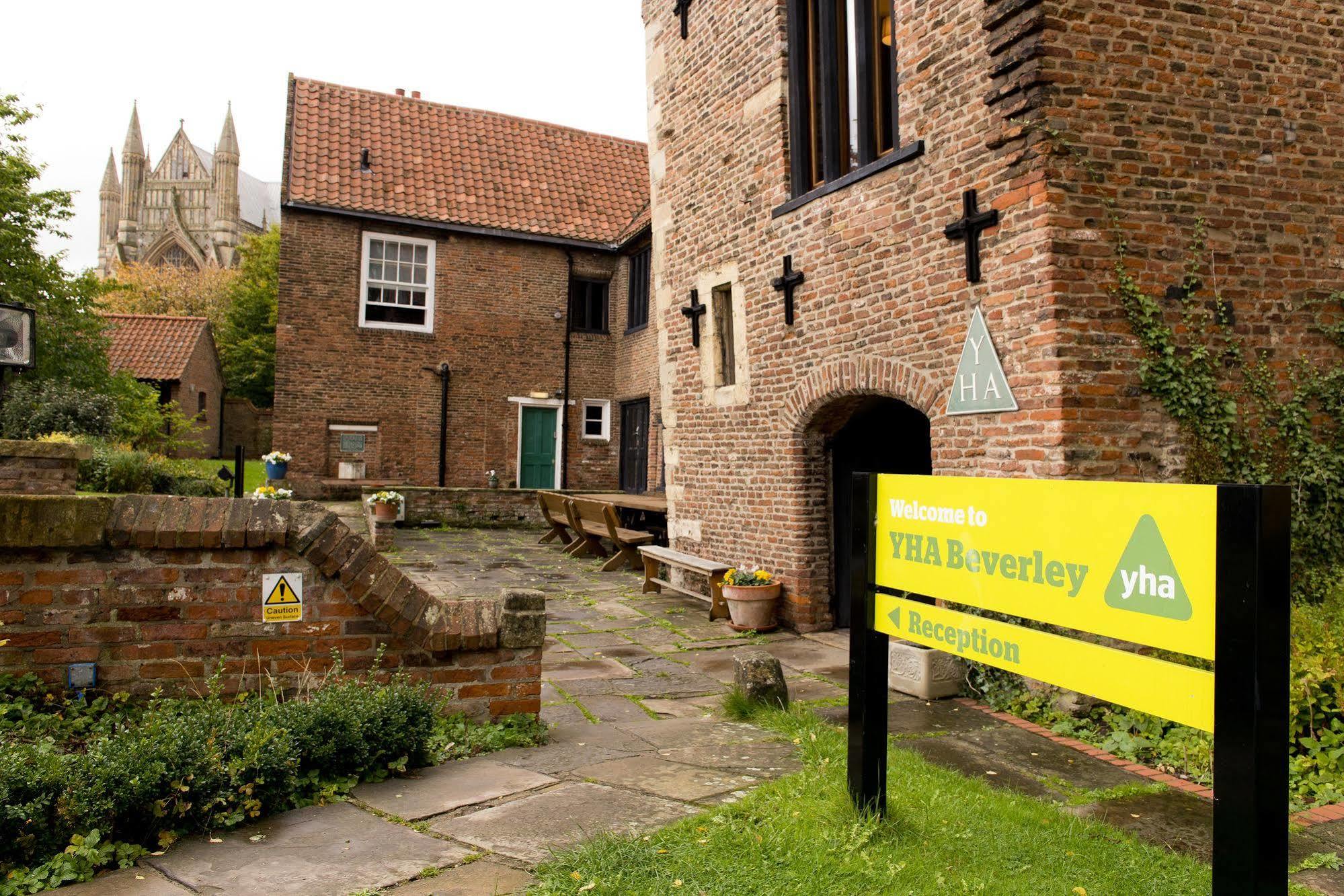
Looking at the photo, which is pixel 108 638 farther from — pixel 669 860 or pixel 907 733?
pixel 907 733

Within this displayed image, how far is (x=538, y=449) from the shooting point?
19.6 meters

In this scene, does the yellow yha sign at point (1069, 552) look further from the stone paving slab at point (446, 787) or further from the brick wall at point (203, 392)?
the brick wall at point (203, 392)

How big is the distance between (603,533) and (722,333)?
3.85 metres

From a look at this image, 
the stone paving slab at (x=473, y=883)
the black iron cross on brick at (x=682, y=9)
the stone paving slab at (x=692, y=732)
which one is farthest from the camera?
the black iron cross on brick at (x=682, y=9)

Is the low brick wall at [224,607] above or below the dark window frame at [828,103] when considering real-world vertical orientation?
below

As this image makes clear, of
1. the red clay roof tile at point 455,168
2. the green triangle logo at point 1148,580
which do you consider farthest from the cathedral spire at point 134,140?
the green triangle logo at point 1148,580

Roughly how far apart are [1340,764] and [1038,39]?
169 inches

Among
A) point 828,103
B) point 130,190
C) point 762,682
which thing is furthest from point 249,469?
point 130,190

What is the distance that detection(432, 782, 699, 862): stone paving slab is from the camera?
3.09 m

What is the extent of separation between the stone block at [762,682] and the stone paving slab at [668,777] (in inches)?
43.7

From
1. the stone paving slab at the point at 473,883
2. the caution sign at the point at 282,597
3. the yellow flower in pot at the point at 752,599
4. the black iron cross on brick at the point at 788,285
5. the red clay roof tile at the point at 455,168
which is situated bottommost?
the stone paving slab at the point at 473,883

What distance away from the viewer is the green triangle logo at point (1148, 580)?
7.27ft

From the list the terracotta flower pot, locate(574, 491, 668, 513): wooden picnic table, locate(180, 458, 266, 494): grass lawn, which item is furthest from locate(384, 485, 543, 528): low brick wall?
the terracotta flower pot

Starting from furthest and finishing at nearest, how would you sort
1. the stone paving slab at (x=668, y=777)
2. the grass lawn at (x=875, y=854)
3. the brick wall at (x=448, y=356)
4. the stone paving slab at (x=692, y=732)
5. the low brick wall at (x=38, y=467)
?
1. the brick wall at (x=448, y=356)
2. the low brick wall at (x=38, y=467)
3. the stone paving slab at (x=692, y=732)
4. the stone paving slab at (x=668, y=777)
5. the grass lawn at (x=875, y=854)
